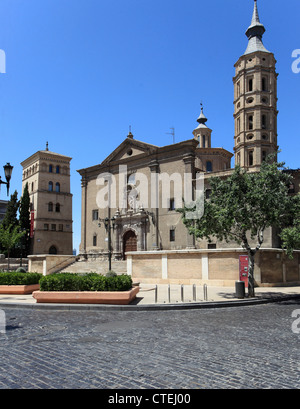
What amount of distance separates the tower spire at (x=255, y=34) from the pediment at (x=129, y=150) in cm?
1659

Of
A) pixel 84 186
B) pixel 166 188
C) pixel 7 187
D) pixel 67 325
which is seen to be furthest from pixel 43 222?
pixel 67 325

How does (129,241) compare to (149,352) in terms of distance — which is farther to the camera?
(129,241)

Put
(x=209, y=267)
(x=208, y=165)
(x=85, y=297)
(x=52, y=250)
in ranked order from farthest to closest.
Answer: (x=208, y=165) → (x=52, y=250) → (x=209, y=267) → (x=85, y=297)

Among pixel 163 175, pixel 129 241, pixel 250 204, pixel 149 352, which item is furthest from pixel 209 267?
pixel 129 241

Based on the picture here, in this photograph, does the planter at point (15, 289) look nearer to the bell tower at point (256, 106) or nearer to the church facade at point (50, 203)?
the bell tower at point (256, 106)

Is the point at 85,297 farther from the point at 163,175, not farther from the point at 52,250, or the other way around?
the point at 52,250

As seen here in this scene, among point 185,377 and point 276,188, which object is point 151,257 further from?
point 185,377

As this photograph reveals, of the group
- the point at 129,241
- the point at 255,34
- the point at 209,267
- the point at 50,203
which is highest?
the point at 255,34

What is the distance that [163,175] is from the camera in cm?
3956

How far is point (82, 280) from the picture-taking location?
50.4ft

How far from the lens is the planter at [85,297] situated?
48.0ft

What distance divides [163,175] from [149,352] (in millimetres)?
32795

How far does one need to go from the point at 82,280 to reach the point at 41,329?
5.47 metres

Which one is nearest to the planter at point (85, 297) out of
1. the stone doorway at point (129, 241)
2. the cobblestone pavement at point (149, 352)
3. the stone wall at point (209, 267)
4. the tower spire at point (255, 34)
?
the cobblestone pavement at point (149, 352)
